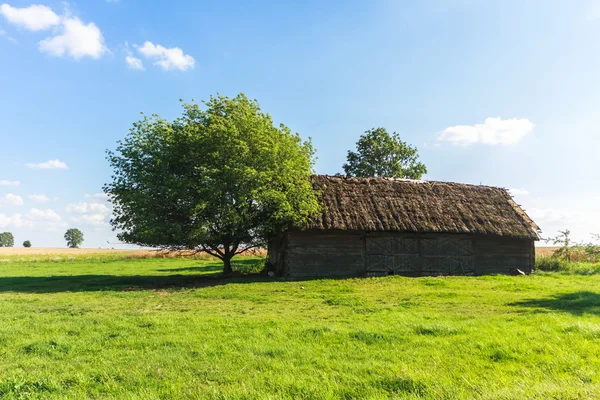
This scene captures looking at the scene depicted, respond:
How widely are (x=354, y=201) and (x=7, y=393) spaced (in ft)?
59.7

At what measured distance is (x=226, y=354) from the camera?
6453 mm

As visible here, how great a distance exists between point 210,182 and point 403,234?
9.99 metres

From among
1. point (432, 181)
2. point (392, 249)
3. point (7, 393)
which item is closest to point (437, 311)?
point (7, 393)

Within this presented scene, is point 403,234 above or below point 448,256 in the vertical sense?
above

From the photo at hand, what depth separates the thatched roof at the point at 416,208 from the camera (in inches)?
811

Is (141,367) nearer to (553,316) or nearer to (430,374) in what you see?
(430,374)

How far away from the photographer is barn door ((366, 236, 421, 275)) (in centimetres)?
2078

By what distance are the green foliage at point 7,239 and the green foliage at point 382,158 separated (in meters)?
120

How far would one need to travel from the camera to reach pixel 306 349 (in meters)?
6.59

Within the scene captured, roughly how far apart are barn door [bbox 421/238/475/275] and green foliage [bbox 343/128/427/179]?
18.3m

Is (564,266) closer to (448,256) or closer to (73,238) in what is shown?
(448,256)

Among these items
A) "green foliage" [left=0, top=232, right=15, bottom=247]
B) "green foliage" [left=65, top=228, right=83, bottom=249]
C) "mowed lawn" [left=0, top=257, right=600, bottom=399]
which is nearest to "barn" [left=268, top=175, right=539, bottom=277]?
"mowed lawn" [left=0, top=257, right=600, bottom=399]

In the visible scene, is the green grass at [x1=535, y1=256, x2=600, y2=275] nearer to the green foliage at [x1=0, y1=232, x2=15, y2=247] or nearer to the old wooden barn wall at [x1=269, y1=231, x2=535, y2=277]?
the old wooden barn wall at [x1=269, y1=231, x2=535, y2=277]

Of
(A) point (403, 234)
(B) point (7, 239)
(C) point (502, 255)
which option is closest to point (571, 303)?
(A) point (403, 234)
